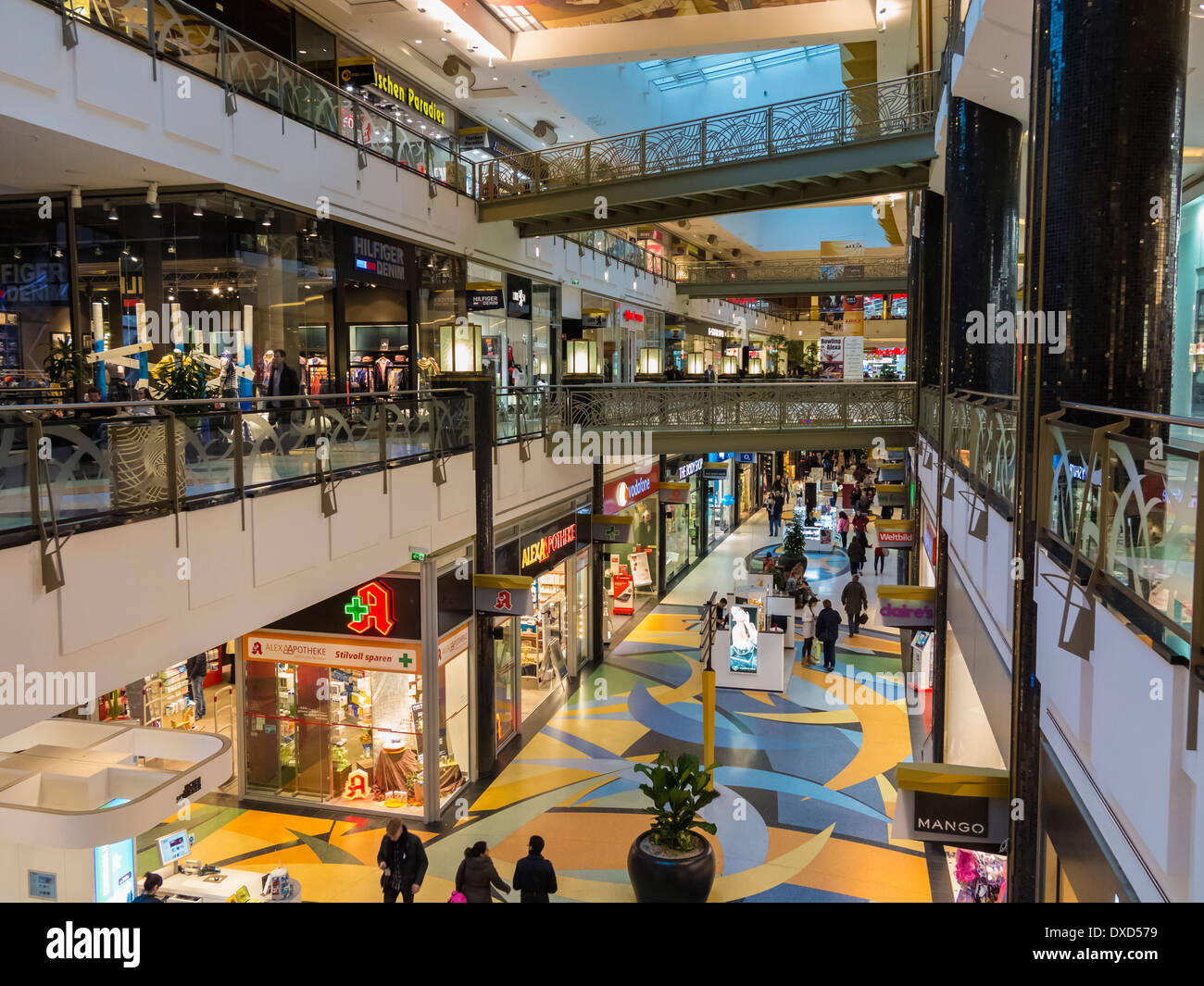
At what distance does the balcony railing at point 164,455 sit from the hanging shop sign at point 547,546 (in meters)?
5.12

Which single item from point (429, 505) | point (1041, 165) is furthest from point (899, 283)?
point (1041, 165)

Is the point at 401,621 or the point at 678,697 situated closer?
the point at 401,621

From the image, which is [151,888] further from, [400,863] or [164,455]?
[164,455]

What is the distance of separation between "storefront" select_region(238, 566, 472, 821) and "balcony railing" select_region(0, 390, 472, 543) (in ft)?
9.02

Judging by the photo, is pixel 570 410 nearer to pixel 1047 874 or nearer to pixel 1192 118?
pixel 1192 118

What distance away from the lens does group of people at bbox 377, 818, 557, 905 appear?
8.19 meters

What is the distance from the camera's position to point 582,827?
11.1m

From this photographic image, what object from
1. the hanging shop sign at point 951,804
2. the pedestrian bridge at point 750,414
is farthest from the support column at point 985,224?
the pedestrian bridge at point 750,414

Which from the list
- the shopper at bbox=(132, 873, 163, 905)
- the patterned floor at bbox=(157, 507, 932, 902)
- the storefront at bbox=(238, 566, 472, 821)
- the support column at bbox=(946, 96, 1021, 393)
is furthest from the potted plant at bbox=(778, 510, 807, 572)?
the shopper at bbox=(132, 873, 163, 905)

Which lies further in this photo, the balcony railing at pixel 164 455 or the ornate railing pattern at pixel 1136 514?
the balcony railing at pixel 164 455

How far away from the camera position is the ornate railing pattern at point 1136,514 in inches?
104

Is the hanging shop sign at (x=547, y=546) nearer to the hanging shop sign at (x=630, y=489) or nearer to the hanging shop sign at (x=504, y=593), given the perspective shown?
the hanging shop sign at (x=504, y=593)

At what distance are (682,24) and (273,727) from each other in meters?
12.9

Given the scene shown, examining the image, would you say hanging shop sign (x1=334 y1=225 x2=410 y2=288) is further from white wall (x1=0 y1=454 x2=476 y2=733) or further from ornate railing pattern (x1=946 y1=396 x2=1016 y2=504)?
ornate railing pattern (x1=946 y1=396 x2=1016 y2=504)
